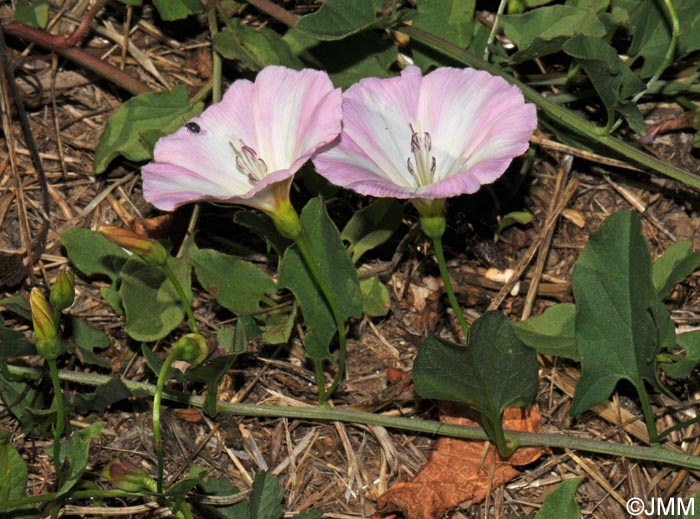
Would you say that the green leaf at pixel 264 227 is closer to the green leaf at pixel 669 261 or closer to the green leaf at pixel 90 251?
the green leaf at pixel 90 251

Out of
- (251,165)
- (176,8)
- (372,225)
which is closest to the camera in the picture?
(251,165)

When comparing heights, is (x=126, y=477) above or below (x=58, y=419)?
below

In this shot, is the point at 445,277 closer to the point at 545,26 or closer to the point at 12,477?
the point at 545,26

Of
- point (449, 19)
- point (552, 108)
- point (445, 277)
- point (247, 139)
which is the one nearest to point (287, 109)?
point (247, 139)

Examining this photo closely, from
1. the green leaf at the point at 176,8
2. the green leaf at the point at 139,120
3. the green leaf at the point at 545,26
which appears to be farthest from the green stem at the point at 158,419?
the green leaf at the point at 545,26

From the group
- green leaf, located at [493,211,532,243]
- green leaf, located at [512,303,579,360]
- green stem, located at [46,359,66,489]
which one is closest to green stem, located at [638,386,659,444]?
green leaf, located at [512,303,579,360]

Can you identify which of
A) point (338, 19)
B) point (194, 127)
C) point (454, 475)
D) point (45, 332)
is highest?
point (338, 19)
